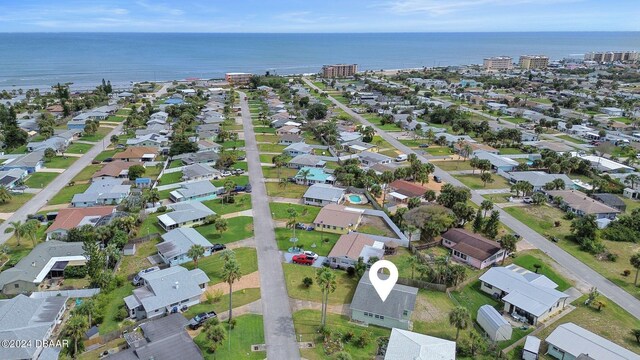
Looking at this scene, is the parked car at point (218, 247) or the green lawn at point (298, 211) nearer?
the parked car at point (218, 247)

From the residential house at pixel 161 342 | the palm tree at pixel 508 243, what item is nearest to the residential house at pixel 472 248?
the palm tree at pixel 508 243

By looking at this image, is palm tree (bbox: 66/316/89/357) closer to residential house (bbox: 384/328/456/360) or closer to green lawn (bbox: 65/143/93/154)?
residential house (bbox: 384/328/456/360)

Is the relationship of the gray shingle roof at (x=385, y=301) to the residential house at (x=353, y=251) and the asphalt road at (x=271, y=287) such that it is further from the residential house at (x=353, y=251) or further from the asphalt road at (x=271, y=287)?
the residential house at (x=353, y=251)

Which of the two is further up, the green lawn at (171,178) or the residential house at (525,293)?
the green lawn at (171,178)

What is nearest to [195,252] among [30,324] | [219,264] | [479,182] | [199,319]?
[219,264]

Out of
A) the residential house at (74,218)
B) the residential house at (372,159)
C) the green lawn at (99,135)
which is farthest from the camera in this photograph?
the green lawn at (99,135)

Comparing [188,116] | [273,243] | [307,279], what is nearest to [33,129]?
[188,116]

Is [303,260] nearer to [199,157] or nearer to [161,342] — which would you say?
[161,342]
